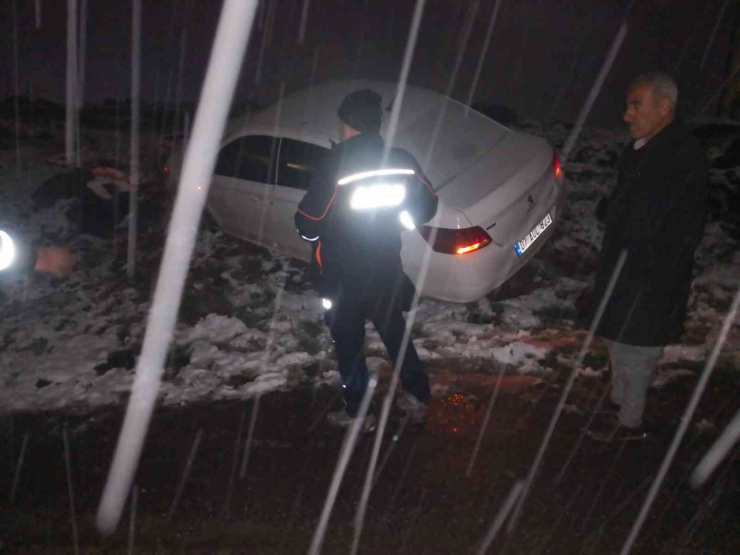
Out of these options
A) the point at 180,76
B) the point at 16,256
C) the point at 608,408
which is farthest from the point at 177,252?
the point at 180,76

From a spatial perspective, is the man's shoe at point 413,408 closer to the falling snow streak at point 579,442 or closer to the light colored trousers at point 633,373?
the falling snow streak at point 579,442

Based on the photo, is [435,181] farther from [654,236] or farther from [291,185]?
[654,236]

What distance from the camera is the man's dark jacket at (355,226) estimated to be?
3.10 metres

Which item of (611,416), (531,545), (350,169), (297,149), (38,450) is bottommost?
(38,450)

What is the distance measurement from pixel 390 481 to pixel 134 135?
9.04 meters

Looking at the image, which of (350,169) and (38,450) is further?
(38,450)

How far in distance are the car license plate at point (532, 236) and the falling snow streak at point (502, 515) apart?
1.77 meters

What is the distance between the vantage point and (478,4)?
32.7 ft

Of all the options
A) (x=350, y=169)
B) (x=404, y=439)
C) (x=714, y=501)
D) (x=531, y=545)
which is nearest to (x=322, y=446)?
(x=404, y=439)

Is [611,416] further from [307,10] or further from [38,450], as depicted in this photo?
[307,10]

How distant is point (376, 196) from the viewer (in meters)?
3.12

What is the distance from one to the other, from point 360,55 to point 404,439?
27.7ft

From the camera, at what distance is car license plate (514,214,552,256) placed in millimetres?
4373

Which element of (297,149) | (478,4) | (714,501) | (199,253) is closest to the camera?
(714,501)
